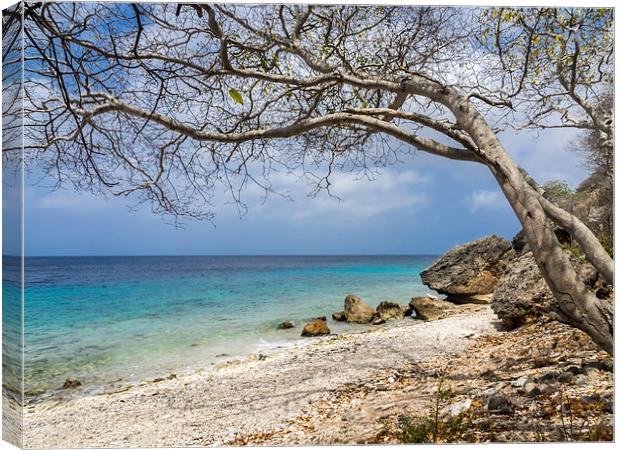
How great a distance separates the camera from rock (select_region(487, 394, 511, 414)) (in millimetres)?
2774

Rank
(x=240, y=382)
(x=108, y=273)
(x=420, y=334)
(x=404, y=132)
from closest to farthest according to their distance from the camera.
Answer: (x=404, y=132), (x=240, y=382), (x=420, y=334), (x=108, y=273)

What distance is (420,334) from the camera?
5984mm

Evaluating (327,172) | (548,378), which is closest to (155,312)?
(327,172)

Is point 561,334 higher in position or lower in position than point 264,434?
higher

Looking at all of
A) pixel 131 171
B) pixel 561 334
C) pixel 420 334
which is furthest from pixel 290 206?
pixel 561 334

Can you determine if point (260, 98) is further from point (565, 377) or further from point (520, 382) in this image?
point (565, 377)

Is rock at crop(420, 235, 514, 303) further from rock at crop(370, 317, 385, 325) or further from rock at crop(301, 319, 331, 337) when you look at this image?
rock at crop(301, 319, 331, 337)

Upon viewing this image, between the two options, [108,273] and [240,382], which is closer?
[240,382]

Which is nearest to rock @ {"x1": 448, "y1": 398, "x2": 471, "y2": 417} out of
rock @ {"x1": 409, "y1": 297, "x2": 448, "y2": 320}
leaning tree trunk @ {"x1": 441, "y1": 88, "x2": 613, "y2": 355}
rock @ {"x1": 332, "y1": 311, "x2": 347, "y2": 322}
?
leaning tree trunk @ {"x1": 441, "y1": 88, "x2": 613, "y2": 355}

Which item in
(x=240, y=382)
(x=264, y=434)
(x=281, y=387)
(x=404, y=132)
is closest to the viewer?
(x=404, y=132)

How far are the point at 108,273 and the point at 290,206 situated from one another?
1561 centimetres

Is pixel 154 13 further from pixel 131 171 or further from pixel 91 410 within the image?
pixel 91 410

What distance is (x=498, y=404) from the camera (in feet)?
9.22

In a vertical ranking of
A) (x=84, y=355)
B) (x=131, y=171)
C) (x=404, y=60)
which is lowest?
(x=84, y=355)
